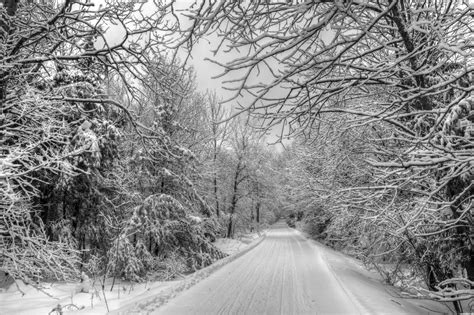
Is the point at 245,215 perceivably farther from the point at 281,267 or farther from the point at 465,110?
the point at 465,110

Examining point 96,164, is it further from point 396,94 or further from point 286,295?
point 396,94

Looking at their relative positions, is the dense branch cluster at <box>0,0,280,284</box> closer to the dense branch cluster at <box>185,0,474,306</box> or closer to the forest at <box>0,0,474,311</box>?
the forest at <box>0,0,474,311</box>

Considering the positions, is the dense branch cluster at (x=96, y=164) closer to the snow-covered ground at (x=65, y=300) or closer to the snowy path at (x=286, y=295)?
the snow-covered ground at (x=65, y=300)

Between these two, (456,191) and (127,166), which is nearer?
(456,191)

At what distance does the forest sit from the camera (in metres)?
2.71

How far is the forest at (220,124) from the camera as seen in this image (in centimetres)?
271

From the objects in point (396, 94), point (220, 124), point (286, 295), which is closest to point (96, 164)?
point (220, 124)

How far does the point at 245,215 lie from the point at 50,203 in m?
25.7

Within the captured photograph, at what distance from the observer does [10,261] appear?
492 cm

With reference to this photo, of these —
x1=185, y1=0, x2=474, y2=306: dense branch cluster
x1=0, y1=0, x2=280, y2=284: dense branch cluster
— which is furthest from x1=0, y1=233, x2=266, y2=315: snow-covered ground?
x1=185, y1=0, x2=474, y2=306: dense branch cluster

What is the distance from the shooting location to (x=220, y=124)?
871cm

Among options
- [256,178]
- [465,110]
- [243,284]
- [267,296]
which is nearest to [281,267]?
[243,284]

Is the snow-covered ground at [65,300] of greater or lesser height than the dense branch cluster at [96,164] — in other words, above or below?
below

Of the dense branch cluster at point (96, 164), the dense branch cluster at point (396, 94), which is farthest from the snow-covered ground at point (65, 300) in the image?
the dense branch cluster at point (396, 94)
